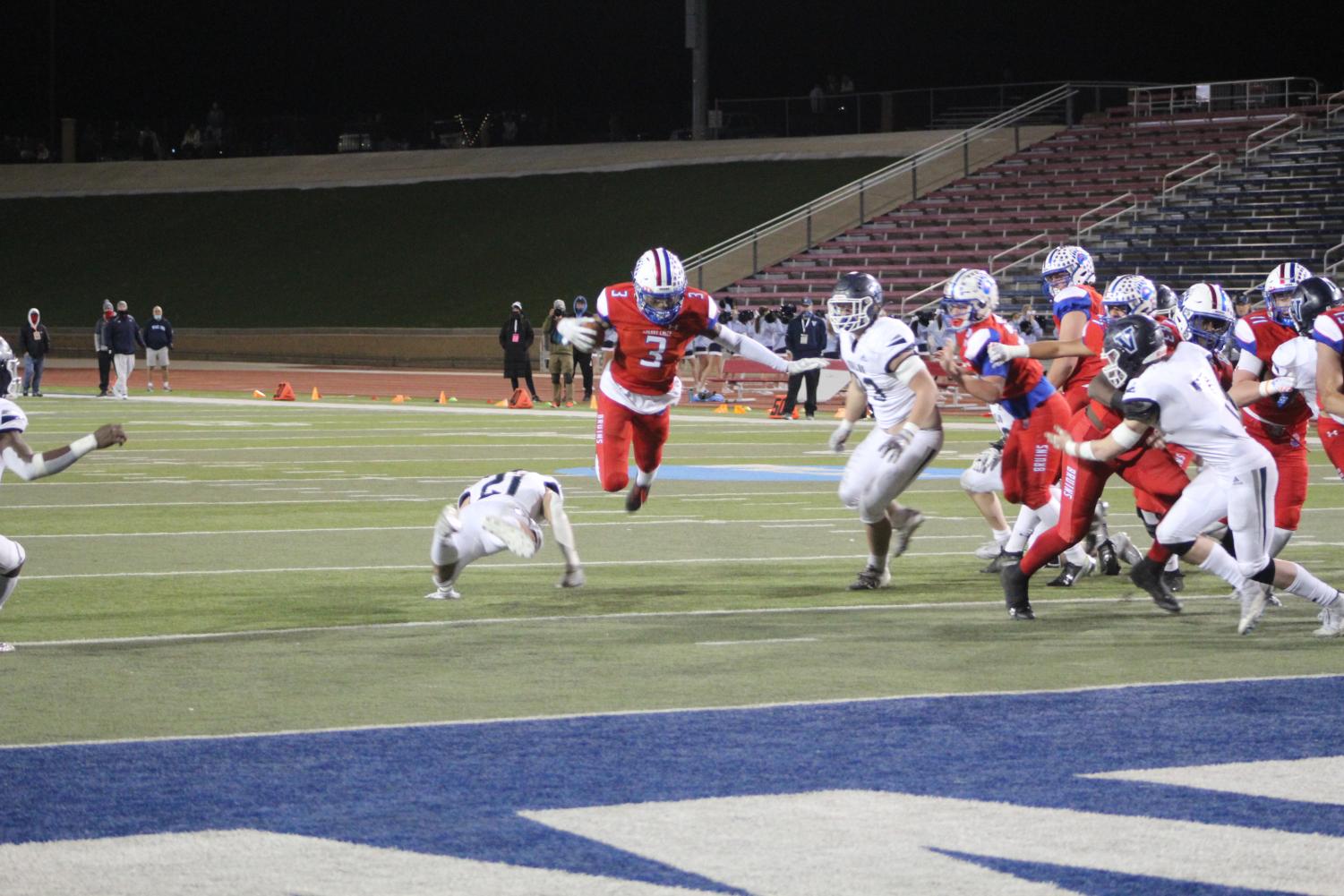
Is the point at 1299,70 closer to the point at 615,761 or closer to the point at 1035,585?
the point at 1035,585

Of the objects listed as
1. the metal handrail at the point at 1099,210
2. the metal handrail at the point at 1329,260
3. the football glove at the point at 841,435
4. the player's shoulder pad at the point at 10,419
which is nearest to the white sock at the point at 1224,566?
the football glove at the point at 841,435

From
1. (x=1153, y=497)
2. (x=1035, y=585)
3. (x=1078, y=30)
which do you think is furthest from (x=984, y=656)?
(x=1078, y=30)

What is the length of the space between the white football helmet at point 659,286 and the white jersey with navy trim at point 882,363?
1050mm

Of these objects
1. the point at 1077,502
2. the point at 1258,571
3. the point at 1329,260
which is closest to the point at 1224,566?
the point at 1258,571

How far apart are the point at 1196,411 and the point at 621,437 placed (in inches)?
167

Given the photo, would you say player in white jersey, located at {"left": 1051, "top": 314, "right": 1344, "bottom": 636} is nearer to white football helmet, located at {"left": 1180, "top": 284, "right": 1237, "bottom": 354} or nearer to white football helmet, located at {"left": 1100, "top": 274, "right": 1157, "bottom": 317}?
white football helmet, located at {"left": 1180, "top": 284, "right": 1237, "bottom": 354}

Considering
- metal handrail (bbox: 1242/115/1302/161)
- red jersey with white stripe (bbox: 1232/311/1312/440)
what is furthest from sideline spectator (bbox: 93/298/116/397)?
red jersey with white stripe (bbox: 1232/311/1312/440)

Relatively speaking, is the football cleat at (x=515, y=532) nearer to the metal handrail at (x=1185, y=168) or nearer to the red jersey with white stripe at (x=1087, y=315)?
the red jersey with white stripe at (x=1087, y=315)

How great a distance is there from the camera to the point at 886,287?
135 feet

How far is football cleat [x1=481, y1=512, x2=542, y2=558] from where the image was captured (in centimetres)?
967

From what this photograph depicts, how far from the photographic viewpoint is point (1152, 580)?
979 cm

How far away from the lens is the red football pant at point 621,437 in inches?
483

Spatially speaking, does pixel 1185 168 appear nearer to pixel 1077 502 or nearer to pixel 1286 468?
pixel 1286 468

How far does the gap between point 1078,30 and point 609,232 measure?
44.9 feet
